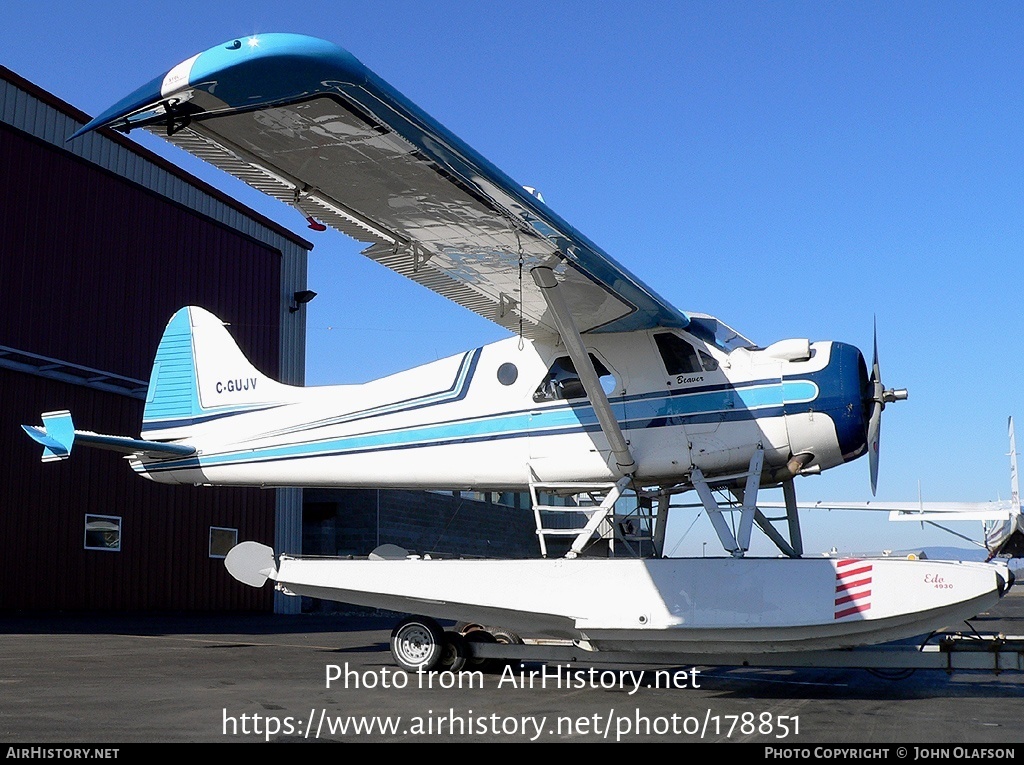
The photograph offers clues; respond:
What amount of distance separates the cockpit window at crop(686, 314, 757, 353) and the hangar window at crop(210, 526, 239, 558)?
55.8 ft

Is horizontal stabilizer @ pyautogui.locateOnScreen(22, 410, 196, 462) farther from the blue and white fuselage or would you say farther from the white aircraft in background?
the white aircraft in background

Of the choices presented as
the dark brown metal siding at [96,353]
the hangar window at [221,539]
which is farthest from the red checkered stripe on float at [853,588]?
the hangar window at [221,539]

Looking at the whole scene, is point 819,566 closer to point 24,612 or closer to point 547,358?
point 547,358

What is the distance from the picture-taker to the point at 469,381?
10.4 m

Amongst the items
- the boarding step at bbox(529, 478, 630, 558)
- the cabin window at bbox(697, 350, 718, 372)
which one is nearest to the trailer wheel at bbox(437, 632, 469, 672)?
the boarding step at bbox(529, 478, 630, 558)

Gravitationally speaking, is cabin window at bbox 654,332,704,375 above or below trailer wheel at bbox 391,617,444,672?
above

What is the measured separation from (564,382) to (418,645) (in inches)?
122

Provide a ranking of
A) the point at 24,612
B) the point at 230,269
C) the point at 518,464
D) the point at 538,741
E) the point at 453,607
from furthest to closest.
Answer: the point at 230,269, the point at 24,612, the point at 518,464, the point at 453,607, the point at 538,741

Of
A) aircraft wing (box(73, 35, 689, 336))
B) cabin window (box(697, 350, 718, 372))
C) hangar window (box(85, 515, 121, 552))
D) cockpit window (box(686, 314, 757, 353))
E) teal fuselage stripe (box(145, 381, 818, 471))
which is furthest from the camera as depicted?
hangar window (box(85, 515, 121, 552))

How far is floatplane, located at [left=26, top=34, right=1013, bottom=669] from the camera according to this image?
21.2 ft

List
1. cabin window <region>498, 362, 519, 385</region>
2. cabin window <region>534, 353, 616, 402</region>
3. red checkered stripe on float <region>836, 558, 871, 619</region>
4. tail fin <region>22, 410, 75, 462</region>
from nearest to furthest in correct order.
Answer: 1. red checkered stripe on float <region>836, 558, 871, 619</region>
2. cabin window <region>534, 353, 616, 402</region>
3. cabin window <region>498, 362, 519, 385</region>
4. tail fin <region>22, 410, 75, 462</region>

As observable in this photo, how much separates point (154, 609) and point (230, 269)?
8785 millimetres

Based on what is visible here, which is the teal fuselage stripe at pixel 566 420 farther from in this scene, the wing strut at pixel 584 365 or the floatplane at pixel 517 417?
the wing strut at pixel 584 365
